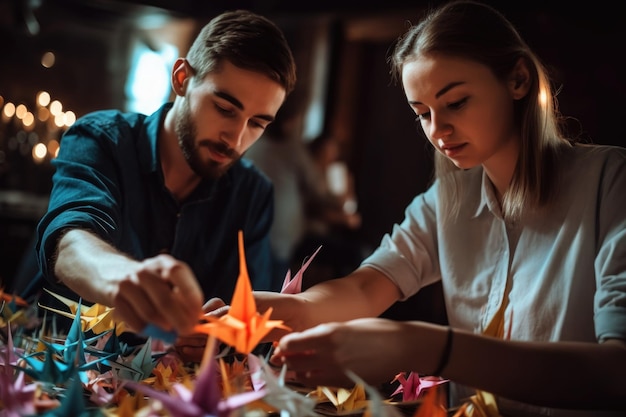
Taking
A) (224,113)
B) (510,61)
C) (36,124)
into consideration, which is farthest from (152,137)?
(36,124)

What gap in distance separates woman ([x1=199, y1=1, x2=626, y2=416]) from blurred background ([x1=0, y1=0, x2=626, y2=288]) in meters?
1.27

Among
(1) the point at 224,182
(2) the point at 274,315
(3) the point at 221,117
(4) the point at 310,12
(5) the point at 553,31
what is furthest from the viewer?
(4) the point at 310,12

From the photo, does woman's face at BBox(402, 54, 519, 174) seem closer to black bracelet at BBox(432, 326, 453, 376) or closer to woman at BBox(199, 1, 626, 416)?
woman at BBox(199, 1, 626, 416)

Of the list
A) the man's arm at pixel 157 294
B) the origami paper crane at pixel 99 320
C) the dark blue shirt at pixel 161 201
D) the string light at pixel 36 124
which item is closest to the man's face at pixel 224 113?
the dark blue shirt at pixel 161 201

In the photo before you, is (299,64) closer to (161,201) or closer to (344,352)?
(161,201)

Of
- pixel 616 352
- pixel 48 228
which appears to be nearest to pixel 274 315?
pixel 48 228

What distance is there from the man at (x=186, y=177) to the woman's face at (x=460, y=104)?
0.33 meters

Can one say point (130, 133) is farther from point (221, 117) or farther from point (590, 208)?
point (590, 208)

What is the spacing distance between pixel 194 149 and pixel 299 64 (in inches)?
142

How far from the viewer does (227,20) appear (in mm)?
1271

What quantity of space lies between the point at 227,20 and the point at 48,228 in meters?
0.56

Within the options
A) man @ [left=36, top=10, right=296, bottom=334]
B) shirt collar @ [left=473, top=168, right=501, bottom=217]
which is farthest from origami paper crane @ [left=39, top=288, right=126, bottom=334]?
shirt collar @ [left=473, top=168, right=501, bottom=217]

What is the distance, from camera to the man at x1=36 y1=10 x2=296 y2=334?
1.01m

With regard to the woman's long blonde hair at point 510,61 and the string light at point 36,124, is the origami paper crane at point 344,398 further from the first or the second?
the string light at point 36,124
